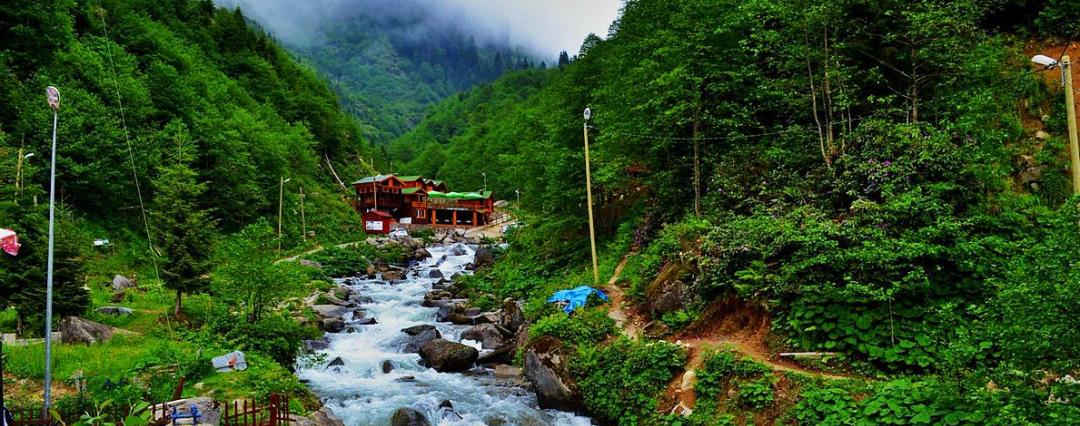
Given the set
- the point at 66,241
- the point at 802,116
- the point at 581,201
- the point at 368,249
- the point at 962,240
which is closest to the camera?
the point at 962,240

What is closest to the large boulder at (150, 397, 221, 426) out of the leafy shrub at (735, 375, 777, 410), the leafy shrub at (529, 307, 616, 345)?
the leafy shrub at (529, 307, 616, 345)

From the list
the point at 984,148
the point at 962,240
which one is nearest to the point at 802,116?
the point at 984,148

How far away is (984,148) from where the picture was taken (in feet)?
40.6

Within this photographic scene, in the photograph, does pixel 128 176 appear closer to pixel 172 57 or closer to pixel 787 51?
pixel 172 57

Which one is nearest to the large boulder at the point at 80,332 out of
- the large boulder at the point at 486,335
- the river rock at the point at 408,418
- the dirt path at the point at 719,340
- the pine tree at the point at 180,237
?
the pine tree at the point at 180,237

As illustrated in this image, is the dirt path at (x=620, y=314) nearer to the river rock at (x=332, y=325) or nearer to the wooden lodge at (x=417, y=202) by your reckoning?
the river rock at (x=332, y=325)

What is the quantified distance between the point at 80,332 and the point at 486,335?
13.2m

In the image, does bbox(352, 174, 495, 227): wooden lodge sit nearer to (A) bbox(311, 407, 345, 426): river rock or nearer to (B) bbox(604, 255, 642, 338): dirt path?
(B) bbox(604, 255, 642, 338): dirt path

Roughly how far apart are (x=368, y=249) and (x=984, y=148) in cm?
4195

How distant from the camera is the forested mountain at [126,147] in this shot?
781 inches

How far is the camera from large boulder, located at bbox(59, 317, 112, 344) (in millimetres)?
15922

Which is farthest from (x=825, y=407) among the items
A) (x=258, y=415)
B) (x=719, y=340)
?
(x=258, y=415)

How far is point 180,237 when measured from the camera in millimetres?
20188

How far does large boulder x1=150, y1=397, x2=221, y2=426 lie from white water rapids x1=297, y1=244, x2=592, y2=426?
3578 millimetres
